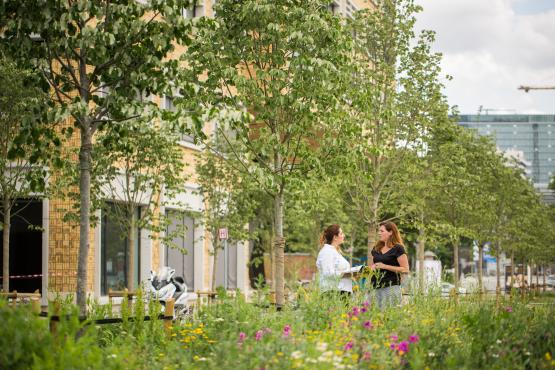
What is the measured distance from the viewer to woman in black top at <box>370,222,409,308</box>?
1227 cm

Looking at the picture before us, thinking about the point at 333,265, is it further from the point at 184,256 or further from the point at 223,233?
the point at 184,256

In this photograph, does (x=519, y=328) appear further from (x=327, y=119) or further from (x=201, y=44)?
(x=201, y=44)

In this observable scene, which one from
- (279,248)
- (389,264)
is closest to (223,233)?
(279,248)

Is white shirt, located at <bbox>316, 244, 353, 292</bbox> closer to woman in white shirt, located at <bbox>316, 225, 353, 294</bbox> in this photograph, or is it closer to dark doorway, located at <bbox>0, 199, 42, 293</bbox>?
woman in white shirt, located at <bbox>316, 225, 353, 294</bbox>

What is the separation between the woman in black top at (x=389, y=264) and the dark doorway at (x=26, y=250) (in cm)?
1619

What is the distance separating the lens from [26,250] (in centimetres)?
2667

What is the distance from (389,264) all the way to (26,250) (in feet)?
54.7

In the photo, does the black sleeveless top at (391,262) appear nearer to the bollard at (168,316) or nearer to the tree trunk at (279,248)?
the bollard at (168,316)

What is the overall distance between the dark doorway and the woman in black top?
1619cm

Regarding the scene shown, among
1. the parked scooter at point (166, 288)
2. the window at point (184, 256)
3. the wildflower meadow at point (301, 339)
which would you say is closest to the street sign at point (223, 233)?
Result: the window at point (184, 256)

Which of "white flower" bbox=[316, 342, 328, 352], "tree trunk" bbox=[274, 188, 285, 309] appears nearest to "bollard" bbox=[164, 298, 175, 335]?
"white flower" bbox=[316, 342, 328, 352]

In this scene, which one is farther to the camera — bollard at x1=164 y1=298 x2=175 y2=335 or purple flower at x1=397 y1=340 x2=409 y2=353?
bollard at x1=164 y1=298 x2=175 y2=335

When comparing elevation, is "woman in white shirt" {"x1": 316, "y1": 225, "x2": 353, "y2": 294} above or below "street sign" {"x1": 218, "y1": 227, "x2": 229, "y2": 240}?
below

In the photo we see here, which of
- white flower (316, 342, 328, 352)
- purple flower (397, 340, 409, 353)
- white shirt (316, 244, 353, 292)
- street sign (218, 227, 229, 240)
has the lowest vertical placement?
purple flower (397, 340, 409, 353)
